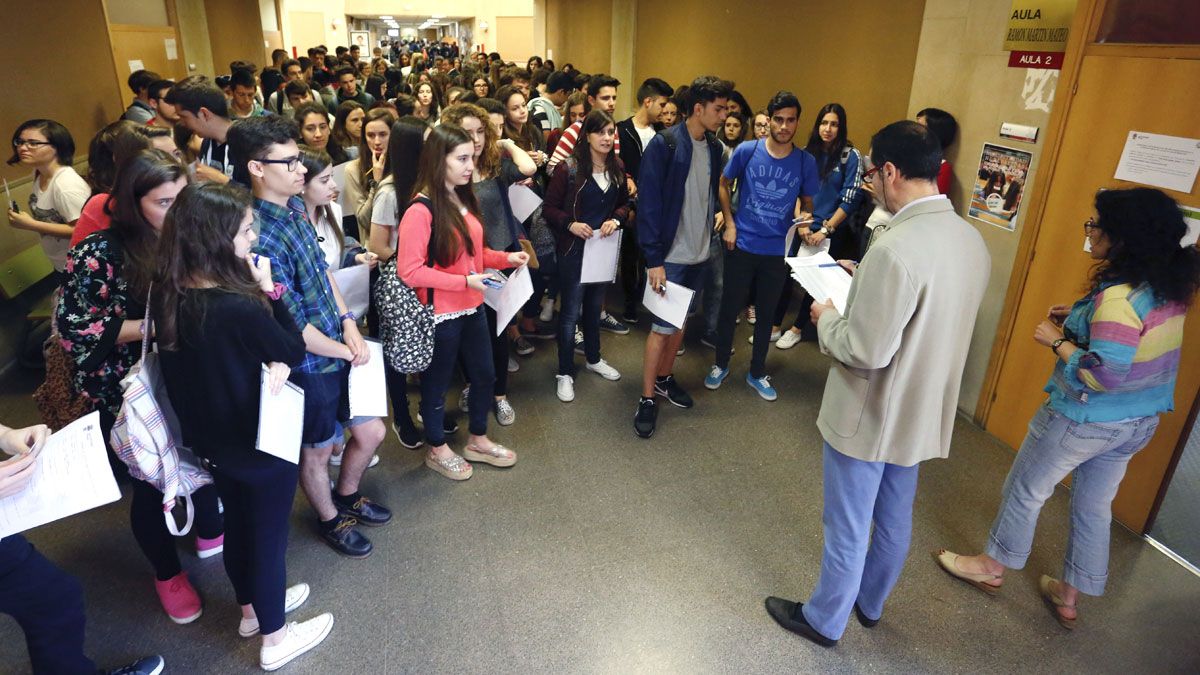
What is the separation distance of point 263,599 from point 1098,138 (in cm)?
369

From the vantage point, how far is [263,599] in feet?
6.70

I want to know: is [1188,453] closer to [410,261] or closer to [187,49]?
[410,261]

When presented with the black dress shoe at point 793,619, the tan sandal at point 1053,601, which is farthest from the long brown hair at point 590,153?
the tan sandal at point 1053,601

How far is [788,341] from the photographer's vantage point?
15.3 ft

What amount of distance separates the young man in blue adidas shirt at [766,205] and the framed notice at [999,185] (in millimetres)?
823

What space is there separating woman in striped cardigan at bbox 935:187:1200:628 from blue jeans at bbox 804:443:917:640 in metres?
0.59

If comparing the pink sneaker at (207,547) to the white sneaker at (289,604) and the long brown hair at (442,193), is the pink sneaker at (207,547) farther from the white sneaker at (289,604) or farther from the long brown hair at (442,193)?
the long brown hair at (442,193)

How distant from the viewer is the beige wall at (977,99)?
3.35 meters

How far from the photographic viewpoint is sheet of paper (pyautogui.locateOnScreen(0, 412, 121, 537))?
5.14 feet

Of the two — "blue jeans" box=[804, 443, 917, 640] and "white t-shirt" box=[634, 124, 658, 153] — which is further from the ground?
"white t-shirt" box=[634, 124, 658, 153]

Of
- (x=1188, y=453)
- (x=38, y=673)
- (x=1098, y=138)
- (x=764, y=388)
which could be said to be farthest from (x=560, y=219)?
(x=1188, y=453)

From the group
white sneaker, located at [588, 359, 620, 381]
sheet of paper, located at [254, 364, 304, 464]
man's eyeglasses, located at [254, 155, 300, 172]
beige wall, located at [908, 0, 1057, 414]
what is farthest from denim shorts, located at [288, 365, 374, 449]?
beige wall, located at [908, 0, 1057, 414]

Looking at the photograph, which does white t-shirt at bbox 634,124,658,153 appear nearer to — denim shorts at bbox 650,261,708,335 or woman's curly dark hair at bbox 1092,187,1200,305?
denim shorts at bbox 650,261,708,335

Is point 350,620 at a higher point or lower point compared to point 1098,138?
lower
